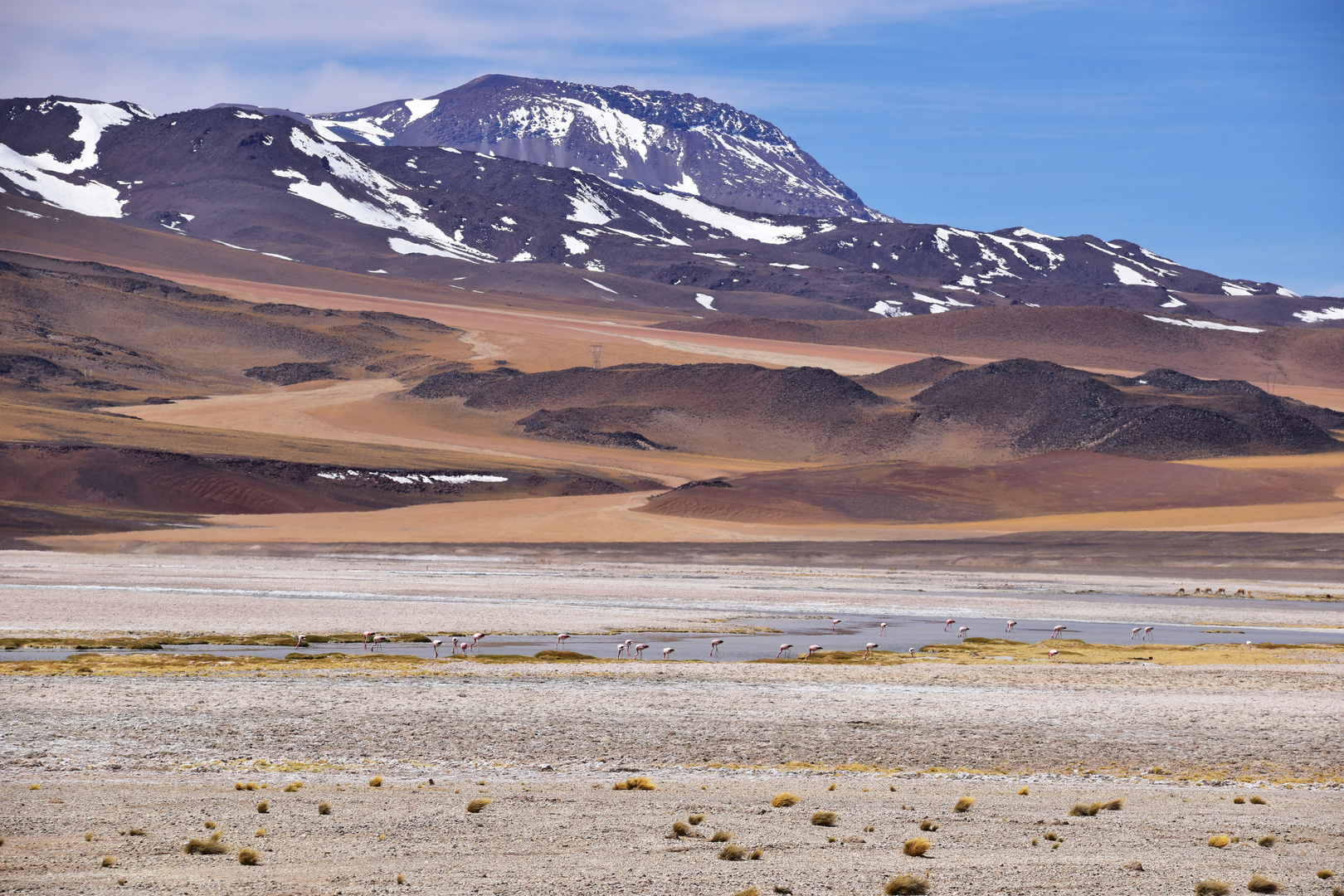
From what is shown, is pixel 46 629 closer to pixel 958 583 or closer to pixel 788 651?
pixel 788 651

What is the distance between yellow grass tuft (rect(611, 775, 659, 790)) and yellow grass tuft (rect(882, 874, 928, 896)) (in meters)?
4.56

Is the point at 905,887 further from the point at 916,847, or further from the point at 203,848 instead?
the point at 203,848

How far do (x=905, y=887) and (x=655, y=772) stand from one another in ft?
19.4

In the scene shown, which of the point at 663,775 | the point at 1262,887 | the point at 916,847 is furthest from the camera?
the point at 663,775

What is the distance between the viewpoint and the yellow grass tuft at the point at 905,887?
10.2m

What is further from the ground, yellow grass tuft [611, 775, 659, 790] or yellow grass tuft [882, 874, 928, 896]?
yellow grass tuft [882, 874, 928, 896]

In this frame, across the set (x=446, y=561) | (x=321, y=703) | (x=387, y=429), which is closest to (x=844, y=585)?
(x=446, y=561)

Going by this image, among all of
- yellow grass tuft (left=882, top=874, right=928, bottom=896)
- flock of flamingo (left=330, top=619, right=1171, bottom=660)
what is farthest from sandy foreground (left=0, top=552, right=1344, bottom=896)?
flock of flamingo (left=330, top=619, right=1171, bottom=660)

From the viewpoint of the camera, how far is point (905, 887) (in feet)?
33.6

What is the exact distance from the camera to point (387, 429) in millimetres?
119625

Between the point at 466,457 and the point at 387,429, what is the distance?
2153 cm

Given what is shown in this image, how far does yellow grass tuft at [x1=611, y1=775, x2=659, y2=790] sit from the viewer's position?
1445 cm

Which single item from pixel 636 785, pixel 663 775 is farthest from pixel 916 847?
pixel 663 775

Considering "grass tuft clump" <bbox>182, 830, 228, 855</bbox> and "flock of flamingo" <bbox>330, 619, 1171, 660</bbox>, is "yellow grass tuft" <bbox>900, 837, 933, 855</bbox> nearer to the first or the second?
"grass tuft clump" <bbox>182, 830, 228, 855</bbox>
